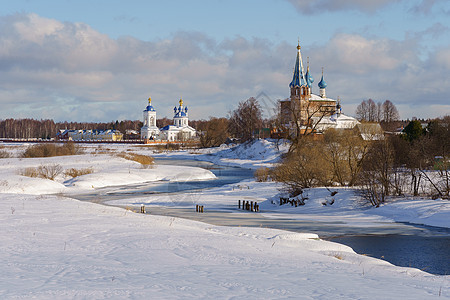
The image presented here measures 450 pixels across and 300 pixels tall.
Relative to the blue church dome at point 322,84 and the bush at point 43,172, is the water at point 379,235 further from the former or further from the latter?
the blue church dome at point 322,84

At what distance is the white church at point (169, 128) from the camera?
154 metres

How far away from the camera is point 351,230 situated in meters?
21.0

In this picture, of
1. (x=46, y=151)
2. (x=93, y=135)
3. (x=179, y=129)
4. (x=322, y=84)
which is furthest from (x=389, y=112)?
(x=93, y=135)

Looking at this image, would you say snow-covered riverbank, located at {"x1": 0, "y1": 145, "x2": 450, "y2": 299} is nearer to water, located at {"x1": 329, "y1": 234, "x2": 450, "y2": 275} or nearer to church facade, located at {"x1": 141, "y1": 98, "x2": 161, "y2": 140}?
water, located at {"x1": 329, "y1": 234, "x2": 450, "y2": 275}

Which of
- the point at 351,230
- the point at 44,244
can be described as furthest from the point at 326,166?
the point at 44,244

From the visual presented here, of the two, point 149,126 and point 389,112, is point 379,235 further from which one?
point 149,126

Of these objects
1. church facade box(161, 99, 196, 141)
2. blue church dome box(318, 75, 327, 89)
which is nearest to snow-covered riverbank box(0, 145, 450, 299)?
A: blue church dome box(318, 75, 327, 89)

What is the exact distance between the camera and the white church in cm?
15388

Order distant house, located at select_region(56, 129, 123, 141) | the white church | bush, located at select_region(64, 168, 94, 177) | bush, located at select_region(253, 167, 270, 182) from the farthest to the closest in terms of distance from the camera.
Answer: distant house, located at select_region(56, 129, 123, 141), the white church, bush, located at select_region(64, 168, 94, 177), bush, located at select_region(253, 167, 270, 182)

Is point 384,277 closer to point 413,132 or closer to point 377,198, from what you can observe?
point 377,198

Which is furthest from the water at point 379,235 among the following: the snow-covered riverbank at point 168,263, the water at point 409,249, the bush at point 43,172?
the bush at point 43,172

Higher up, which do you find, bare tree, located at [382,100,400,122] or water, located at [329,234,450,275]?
bare tree, located at [382,100,400,122]

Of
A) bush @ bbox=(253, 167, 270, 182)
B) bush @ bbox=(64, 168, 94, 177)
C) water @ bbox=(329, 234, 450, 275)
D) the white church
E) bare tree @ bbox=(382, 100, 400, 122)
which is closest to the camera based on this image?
water @ bbox=(329, 234, 450, 275)

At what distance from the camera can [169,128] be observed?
506 feet
